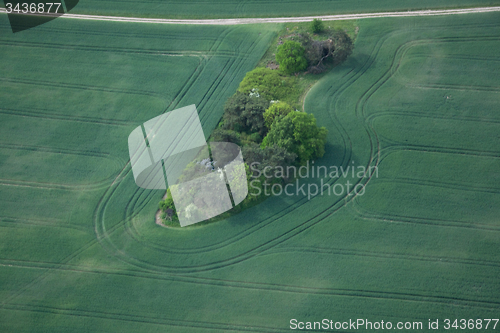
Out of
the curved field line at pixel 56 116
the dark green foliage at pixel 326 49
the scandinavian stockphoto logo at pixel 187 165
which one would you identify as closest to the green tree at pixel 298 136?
the scandinavian stockphoto logo at pixel 187 165

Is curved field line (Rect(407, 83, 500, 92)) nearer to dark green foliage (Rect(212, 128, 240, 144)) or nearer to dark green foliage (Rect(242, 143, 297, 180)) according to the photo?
dark green foliage (Rect(242, 143, 297, 180))

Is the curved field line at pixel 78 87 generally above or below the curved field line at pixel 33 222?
above

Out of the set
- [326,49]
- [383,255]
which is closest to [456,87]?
[326,49]

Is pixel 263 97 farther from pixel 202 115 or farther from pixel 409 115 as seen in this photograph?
pixel 409 115

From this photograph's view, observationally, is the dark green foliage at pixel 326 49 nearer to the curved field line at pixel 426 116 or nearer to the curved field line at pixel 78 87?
the curved field line at pixel 426 116

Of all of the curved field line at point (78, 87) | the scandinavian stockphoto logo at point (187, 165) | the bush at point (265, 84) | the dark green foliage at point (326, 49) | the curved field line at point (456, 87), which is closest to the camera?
the scandinavian stockphoto logo at point (187, 165)

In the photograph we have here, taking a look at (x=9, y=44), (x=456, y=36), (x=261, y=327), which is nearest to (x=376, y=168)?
(x=261, y=327)
